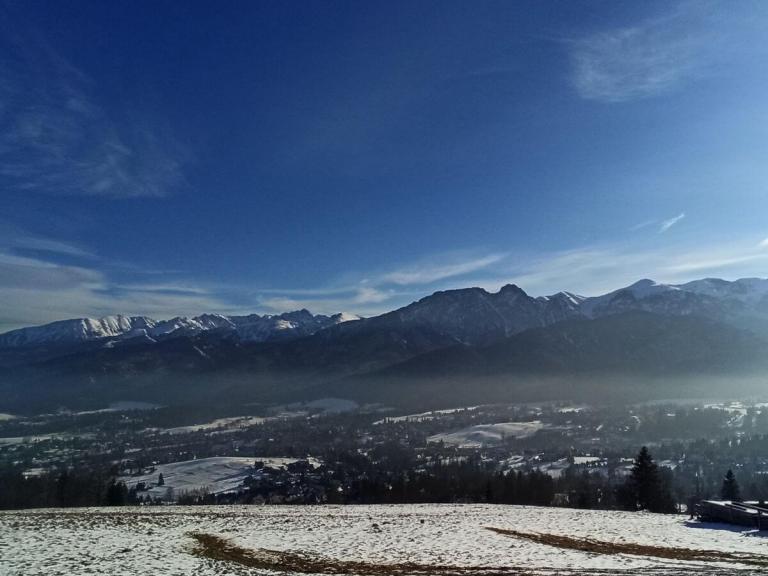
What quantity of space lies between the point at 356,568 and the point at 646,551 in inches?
573

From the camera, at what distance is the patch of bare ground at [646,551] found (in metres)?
22.6

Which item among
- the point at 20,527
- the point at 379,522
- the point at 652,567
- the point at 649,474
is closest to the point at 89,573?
the point at 20,527

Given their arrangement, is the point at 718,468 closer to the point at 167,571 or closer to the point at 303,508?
the point at 303,508

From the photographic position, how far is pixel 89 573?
1848cm

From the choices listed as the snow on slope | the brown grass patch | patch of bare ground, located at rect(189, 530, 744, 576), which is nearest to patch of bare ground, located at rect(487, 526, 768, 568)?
patch of bare ground, located at rect(189, 530, 744, 576)

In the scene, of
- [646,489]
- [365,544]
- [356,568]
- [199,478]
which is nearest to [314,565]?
[356,568]

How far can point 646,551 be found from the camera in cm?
2448

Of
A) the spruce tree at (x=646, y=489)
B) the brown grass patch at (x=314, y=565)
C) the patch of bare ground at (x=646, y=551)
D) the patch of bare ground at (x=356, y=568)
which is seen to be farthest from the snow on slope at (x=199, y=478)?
the patch of bare ground at (x=646, y=551)

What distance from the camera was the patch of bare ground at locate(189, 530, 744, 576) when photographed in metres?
19.4

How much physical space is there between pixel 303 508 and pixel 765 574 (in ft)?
109

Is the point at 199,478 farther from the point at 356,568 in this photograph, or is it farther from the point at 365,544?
the point at 356,568

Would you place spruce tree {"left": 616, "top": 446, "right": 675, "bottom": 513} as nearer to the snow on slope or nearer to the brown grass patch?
the brown grass patch

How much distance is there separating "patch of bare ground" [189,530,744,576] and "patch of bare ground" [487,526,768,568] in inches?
150

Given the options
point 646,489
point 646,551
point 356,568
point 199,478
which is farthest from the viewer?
point 199,478
